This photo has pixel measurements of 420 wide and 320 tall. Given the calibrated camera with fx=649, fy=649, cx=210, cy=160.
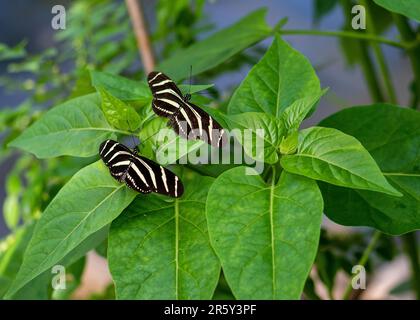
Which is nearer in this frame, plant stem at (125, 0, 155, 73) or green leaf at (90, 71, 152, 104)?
green leaf at (90, 71, 152, 104)

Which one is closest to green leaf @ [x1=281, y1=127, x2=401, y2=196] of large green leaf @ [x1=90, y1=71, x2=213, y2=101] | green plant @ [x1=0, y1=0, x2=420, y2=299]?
green plant @ [x1=0, y1=0, x2=420, y2=299]

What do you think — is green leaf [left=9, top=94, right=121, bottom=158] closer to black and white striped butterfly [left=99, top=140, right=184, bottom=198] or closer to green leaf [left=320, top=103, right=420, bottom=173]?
black and white striped butterfly [left=99, top=140, right=184, bottom=198]

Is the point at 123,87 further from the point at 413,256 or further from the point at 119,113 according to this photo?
the point at 413,256

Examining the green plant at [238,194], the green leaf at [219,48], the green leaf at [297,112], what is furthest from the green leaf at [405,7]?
the green leaf at [219,48]

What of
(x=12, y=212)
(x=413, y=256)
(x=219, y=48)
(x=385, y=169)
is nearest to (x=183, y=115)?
(x=385, y=169)

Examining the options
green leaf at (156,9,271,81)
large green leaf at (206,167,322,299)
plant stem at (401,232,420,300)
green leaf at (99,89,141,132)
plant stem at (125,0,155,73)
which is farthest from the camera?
plant stem at (125,0,155,73)

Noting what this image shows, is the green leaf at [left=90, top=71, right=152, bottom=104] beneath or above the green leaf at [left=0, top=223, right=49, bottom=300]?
above
